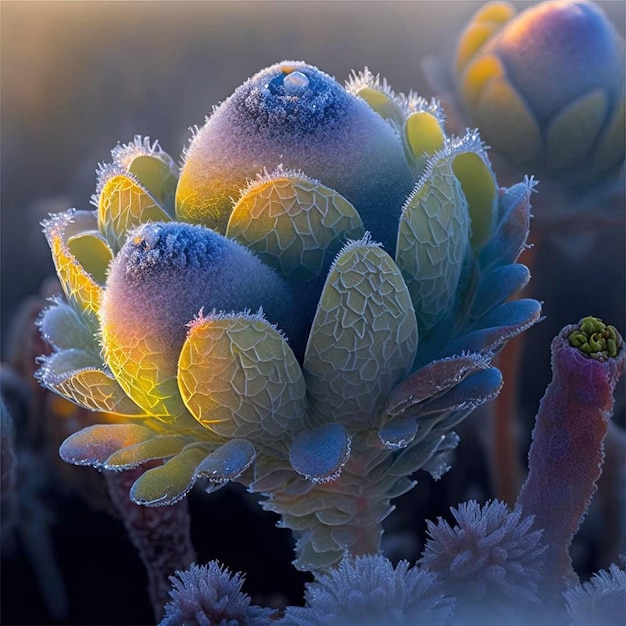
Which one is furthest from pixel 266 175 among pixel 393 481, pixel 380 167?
pixel 393 481

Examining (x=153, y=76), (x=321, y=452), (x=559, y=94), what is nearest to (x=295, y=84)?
(x=321, y=452)

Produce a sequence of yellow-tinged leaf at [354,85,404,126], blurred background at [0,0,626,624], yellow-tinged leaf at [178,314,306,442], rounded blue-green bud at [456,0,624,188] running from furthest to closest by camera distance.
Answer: blurred background at [0,0,626,624] → rounded blue-green bud at [456,0,624,188] → yellow-tinged leaf at [354,85,404,126] → yellow-tinged leaf at [178,314,306,442]

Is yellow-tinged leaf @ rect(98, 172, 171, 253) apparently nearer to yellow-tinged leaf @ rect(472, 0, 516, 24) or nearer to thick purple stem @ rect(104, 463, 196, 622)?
thick purple stem @ rect(104, 463, 196, 622)

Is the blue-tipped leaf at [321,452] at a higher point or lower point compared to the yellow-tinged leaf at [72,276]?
lower

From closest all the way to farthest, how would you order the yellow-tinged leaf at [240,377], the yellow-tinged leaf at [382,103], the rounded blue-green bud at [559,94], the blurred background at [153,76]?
1. the yellow-tinged leaf at [240,377]
2. the yellow-tinged leaf at [382,103]
3. the rounded blue-green bud at [559,94]
4. the blurred background at [153,76]

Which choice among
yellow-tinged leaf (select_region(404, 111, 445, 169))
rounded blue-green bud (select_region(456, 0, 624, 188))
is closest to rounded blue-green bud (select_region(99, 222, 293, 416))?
yellow-tinged leaf (select_region(404, 111, 445, 169))

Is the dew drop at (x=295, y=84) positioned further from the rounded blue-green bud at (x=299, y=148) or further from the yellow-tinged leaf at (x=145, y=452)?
the yellow-tinged leaf at (x=145, y=452)

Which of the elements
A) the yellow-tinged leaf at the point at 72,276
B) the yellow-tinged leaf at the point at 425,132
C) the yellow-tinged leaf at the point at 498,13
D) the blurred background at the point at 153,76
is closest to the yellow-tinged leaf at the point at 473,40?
the yellow-tinged leaf at the point at 498,13
